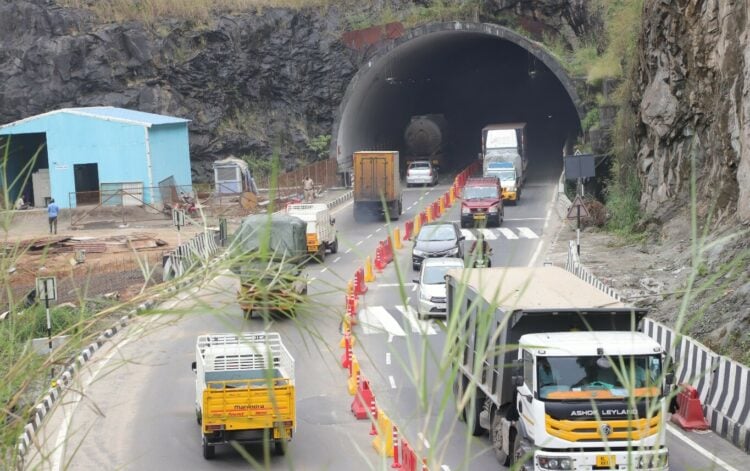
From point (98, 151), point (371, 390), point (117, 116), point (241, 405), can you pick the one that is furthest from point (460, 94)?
point (241, 405)

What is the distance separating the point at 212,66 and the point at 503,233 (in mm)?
27298

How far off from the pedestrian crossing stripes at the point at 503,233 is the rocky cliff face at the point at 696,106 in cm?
496

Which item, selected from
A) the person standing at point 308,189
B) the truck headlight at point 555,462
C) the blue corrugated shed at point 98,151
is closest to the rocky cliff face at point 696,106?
the truck headlight at point 555,462

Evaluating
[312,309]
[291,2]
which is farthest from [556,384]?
[291,2]

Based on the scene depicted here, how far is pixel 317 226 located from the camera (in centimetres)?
3691

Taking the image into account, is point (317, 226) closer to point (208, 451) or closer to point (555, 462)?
point (208, 451)

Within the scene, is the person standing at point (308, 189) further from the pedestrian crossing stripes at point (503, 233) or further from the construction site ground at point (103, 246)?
the pedestrian crossing stripes at point (503, 233)

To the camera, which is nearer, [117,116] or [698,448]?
[698,448]

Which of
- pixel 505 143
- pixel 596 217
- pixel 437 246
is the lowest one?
pixel 596 217

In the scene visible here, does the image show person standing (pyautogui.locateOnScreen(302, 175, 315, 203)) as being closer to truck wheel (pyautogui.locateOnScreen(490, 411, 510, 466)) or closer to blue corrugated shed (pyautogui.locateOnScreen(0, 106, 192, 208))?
blue corrugated shed (pyautogui.locateOnScreen(0, 106, 192, 208))

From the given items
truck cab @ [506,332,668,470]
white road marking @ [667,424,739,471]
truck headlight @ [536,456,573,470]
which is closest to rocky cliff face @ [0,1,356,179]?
white road marking @ [667,424,739,471]

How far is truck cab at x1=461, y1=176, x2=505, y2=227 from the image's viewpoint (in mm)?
44000

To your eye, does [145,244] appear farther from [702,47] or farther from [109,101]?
[109,101]

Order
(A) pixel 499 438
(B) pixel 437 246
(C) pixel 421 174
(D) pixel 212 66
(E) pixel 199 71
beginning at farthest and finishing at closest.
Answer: (D) pixel 212 66, (E) pixel 199 71, (C) pixel 421 174, (B) pixel 437 246, (A) pixel 499 438
